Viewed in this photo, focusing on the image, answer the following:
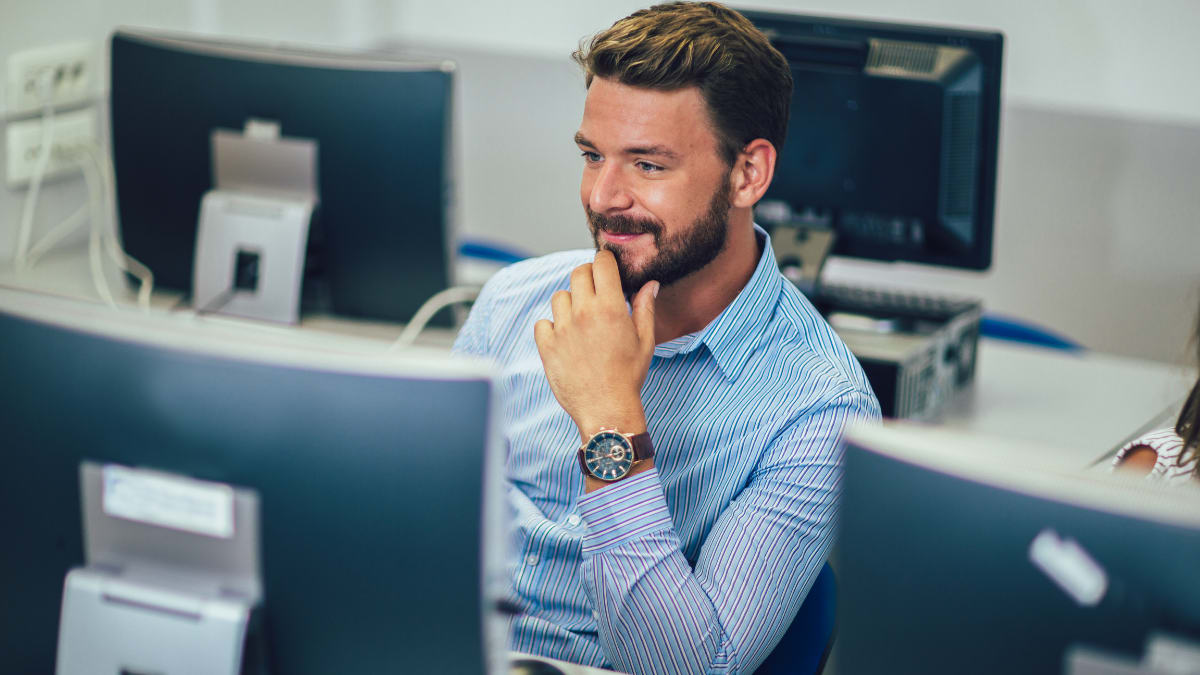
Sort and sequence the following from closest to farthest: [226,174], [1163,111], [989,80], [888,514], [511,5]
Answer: [888,514] → [989,80] → [226,174] → [1163,111] → [511,5]

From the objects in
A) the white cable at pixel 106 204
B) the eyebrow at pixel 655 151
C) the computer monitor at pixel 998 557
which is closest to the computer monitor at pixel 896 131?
the eyebrow at pixel 655 151

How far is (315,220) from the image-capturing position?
6.52 feet

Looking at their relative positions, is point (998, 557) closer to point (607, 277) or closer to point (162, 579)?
point (162, 579)

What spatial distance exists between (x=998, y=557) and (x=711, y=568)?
1.86 ft

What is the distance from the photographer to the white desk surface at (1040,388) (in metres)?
2.01

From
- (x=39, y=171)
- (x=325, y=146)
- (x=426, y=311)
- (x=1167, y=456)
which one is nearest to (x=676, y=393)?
Answer: (x=1167, y=456)

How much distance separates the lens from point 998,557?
2.48ft

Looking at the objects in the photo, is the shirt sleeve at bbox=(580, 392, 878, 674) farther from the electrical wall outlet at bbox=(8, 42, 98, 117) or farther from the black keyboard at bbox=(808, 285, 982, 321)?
the electrical wall outlet at bbox=(8, 42, 98, 117)

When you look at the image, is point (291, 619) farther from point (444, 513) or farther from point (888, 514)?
point (888, 514)

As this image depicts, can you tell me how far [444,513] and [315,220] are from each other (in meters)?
1.25

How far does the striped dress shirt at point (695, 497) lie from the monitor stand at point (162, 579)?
0.47 metres

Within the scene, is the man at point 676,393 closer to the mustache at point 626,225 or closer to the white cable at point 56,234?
the mustache at point 626,225

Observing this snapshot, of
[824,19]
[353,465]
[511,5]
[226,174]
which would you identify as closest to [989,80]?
[824,19]

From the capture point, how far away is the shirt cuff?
1.27 meters
